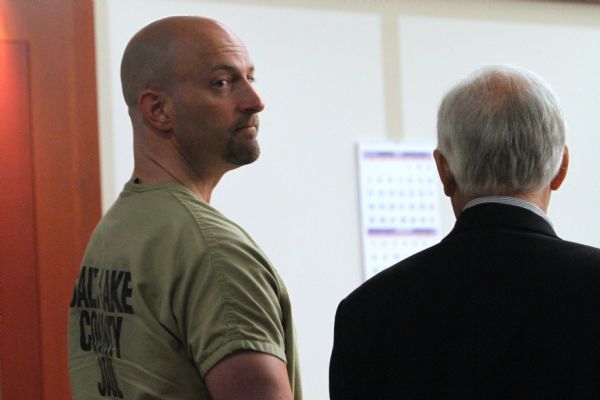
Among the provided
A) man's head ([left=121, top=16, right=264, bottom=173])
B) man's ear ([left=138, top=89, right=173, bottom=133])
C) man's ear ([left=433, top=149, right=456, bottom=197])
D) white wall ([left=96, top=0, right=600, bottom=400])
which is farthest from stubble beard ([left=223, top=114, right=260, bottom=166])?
white wall ([left=96, top=0, right=600, bottom=400])

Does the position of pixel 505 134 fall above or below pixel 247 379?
above

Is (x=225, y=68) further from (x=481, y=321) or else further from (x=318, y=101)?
(x=318, y=101)

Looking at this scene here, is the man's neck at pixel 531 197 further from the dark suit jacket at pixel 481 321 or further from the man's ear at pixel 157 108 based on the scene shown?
the man's ear at pixel 157 108

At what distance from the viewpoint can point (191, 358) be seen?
1.59 meters

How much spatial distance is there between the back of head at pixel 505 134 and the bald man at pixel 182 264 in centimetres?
34

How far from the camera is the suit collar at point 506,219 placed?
1.46 m

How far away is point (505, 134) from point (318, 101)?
1.76 meters

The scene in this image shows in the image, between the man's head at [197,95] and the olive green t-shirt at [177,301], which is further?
the man's head at [197,95]

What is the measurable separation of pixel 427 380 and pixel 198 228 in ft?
1.35

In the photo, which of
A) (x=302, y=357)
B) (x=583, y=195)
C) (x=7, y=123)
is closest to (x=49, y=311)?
(x=7, y=123)

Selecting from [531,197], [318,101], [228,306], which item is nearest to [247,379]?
[228,306]

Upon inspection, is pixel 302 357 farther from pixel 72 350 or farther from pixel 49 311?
pixel 72 350

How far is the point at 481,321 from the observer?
1.41 metres

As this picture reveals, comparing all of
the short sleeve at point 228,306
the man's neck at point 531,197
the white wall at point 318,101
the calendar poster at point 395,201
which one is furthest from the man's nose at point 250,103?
the calendar poster at point 395,201
